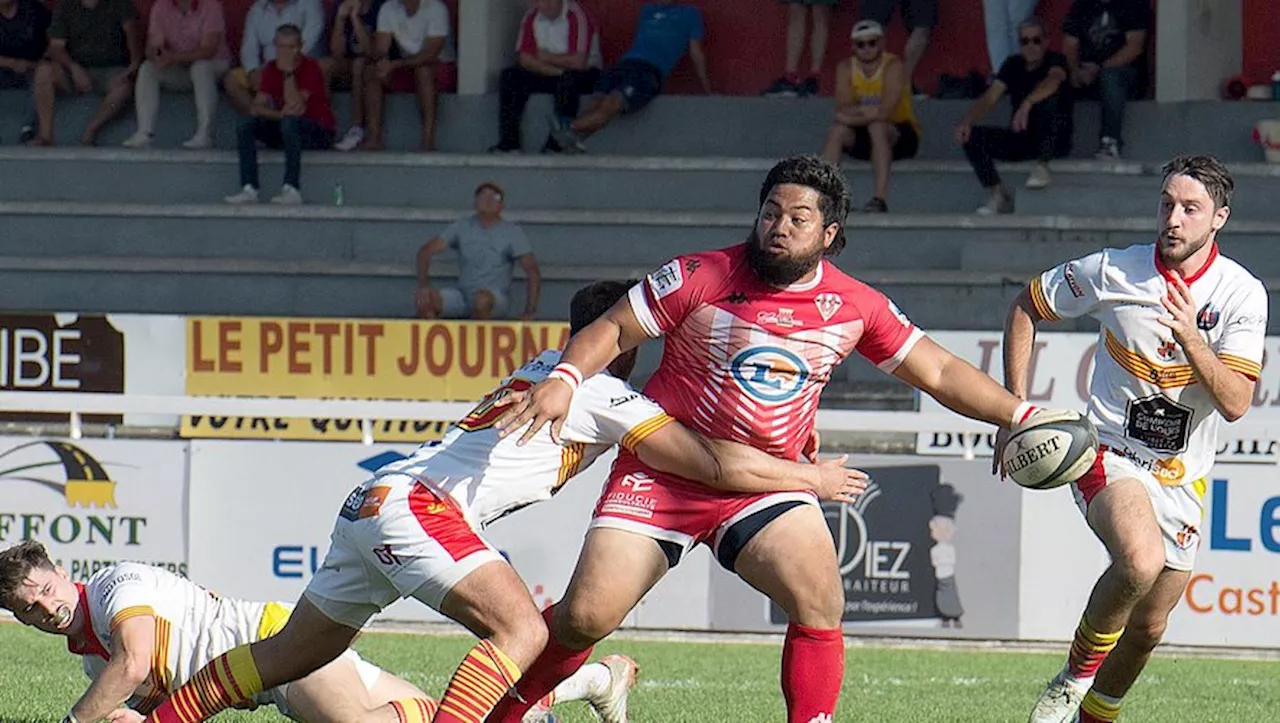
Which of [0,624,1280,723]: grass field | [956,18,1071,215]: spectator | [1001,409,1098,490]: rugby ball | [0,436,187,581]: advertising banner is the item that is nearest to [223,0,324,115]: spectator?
[956,18,1071,215]: spectator

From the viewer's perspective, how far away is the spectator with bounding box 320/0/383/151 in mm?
17328

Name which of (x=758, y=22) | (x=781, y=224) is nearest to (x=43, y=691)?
(x=781, y=224)

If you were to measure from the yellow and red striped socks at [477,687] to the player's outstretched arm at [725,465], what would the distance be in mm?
833

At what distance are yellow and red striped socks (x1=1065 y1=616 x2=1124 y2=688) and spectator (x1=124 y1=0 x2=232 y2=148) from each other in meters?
12.1

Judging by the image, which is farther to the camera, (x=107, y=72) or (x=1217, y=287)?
(x=107, y=72)

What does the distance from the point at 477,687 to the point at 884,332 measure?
1649 millimetres

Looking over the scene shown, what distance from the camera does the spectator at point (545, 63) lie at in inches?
670

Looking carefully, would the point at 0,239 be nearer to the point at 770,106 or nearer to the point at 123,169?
the point at 123,169

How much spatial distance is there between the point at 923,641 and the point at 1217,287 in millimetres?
3947

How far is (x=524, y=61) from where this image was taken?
1705cm

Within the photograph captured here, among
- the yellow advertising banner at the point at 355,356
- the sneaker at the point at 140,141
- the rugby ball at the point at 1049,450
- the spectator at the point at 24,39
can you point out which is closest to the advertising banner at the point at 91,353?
the yellow advertising banner at the point at 355,356

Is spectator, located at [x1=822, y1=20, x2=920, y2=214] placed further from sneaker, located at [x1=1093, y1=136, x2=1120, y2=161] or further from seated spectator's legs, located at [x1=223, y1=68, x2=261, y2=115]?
seated spectator's legs, located at [x1=223, y1=68, x2=261, y2=115]

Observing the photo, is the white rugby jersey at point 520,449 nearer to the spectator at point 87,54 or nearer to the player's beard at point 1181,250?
the player's beard at point 1181,250

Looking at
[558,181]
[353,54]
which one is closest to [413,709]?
[558,181]
